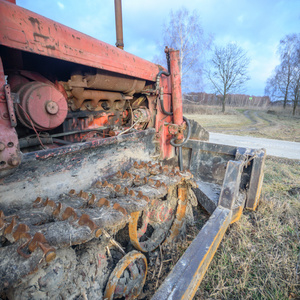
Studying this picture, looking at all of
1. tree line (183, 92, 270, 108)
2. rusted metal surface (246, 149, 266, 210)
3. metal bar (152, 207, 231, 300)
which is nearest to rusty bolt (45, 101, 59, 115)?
metal bar (152, 207, 231, 300)

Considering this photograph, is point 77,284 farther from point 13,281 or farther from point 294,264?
point 294,264

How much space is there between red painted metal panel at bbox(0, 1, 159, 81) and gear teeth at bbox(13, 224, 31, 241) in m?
0.83

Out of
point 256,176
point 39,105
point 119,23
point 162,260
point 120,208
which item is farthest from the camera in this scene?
point 256,176

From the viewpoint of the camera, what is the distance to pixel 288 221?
2.31m

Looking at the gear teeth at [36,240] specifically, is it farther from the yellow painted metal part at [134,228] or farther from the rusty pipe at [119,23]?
the rusty pipe at [119,23]

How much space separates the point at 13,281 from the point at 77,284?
1.39ft

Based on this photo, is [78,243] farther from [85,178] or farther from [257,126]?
[257,126]

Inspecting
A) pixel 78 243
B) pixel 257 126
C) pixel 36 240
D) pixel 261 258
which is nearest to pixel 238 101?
pixel 257 126

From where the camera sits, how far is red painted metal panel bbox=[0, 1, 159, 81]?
94 cm

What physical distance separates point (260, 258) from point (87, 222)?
1.70 m

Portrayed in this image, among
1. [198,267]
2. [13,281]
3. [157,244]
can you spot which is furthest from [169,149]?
[13,281]

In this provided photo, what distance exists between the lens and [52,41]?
1.12 metres

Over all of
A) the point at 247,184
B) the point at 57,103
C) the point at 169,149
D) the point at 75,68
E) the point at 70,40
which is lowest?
the point at 247,184

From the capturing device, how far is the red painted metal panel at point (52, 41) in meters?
0.94
